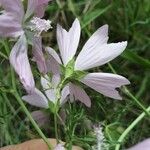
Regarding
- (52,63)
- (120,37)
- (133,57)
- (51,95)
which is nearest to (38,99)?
(51,95)

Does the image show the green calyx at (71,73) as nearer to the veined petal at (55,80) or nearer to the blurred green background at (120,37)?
the veined petal at (55,80)

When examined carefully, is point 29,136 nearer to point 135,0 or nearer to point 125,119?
point 125,119

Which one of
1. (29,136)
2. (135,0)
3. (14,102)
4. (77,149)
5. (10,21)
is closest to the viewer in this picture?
(10,21)

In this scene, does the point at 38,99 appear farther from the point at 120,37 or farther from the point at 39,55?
the point at 120,37

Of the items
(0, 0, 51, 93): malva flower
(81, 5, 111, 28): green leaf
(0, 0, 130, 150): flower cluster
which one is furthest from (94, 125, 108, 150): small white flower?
(81, 5, 111, 28): green leaf

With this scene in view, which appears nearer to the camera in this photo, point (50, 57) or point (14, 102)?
point (50, 57)

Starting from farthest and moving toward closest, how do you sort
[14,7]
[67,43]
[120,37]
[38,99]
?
[120,37]
[38,99]
[67,43]
[14,7]

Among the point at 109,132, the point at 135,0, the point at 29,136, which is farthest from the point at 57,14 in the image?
the point at 109,132
